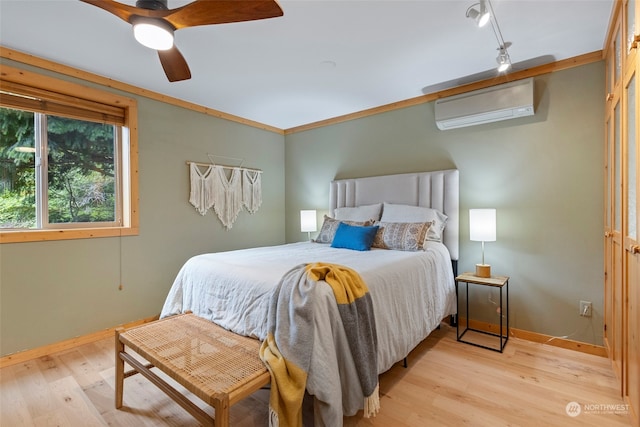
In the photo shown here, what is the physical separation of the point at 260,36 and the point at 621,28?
226cm

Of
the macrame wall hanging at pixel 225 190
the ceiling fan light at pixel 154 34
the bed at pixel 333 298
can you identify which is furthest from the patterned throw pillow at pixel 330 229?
the ceiling fan light at pixel 154 34

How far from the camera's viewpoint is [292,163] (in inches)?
179

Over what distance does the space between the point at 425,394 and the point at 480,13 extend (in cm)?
231

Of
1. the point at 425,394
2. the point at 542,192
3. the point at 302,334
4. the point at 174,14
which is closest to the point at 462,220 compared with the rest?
the point at 542,192

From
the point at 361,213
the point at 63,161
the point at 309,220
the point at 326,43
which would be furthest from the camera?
the point at 309,220

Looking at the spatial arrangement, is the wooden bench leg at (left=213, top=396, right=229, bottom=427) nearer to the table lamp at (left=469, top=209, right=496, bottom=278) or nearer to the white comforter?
the white comforter

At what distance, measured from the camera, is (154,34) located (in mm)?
1600

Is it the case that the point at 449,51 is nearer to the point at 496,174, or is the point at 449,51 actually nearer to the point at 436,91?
the point at 436,91

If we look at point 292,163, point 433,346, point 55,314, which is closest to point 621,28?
point 433,346

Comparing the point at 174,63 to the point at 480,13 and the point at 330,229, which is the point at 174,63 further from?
the point at 330,229

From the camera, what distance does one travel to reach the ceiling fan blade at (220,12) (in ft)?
4.46

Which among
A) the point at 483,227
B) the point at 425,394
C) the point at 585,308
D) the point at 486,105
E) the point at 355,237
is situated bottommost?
the point at 425,394

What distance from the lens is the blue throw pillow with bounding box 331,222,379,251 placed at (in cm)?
281

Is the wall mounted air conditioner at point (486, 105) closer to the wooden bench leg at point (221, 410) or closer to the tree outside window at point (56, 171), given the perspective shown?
the wooden bench leg at point (221, 410)
